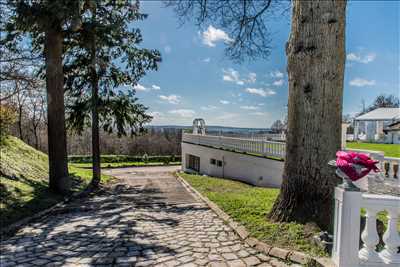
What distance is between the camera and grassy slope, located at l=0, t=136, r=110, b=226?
5793 millimetres

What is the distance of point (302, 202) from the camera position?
3.73 meters

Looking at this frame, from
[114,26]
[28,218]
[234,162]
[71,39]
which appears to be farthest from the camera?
[234,162]

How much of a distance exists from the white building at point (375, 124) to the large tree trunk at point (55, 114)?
80.7ft

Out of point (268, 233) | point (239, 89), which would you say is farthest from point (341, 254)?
point (239, 89)

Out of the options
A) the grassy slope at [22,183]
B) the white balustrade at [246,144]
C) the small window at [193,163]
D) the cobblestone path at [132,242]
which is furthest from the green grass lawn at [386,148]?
the grassy slope at [22,183]

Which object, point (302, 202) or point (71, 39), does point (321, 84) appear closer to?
point (302, 202)

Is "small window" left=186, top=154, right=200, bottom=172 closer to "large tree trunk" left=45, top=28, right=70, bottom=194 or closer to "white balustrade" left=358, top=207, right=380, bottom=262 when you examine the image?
"large tree trunk" left=45, top=28, right=70, bottom=194

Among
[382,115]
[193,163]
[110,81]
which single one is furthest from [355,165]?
[382,115]

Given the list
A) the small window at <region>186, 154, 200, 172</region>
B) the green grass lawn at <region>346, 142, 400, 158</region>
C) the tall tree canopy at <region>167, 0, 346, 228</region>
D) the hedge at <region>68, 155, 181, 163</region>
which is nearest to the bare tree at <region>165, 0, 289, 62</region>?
the tall tree canopy at <region>167, 0, 346, 228</region>

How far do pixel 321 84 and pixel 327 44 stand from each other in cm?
54

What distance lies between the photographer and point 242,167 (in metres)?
11.8

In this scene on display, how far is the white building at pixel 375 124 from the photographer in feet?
79.6

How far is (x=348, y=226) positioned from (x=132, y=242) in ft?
8.76

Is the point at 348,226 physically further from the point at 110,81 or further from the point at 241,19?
the point at 110,81
